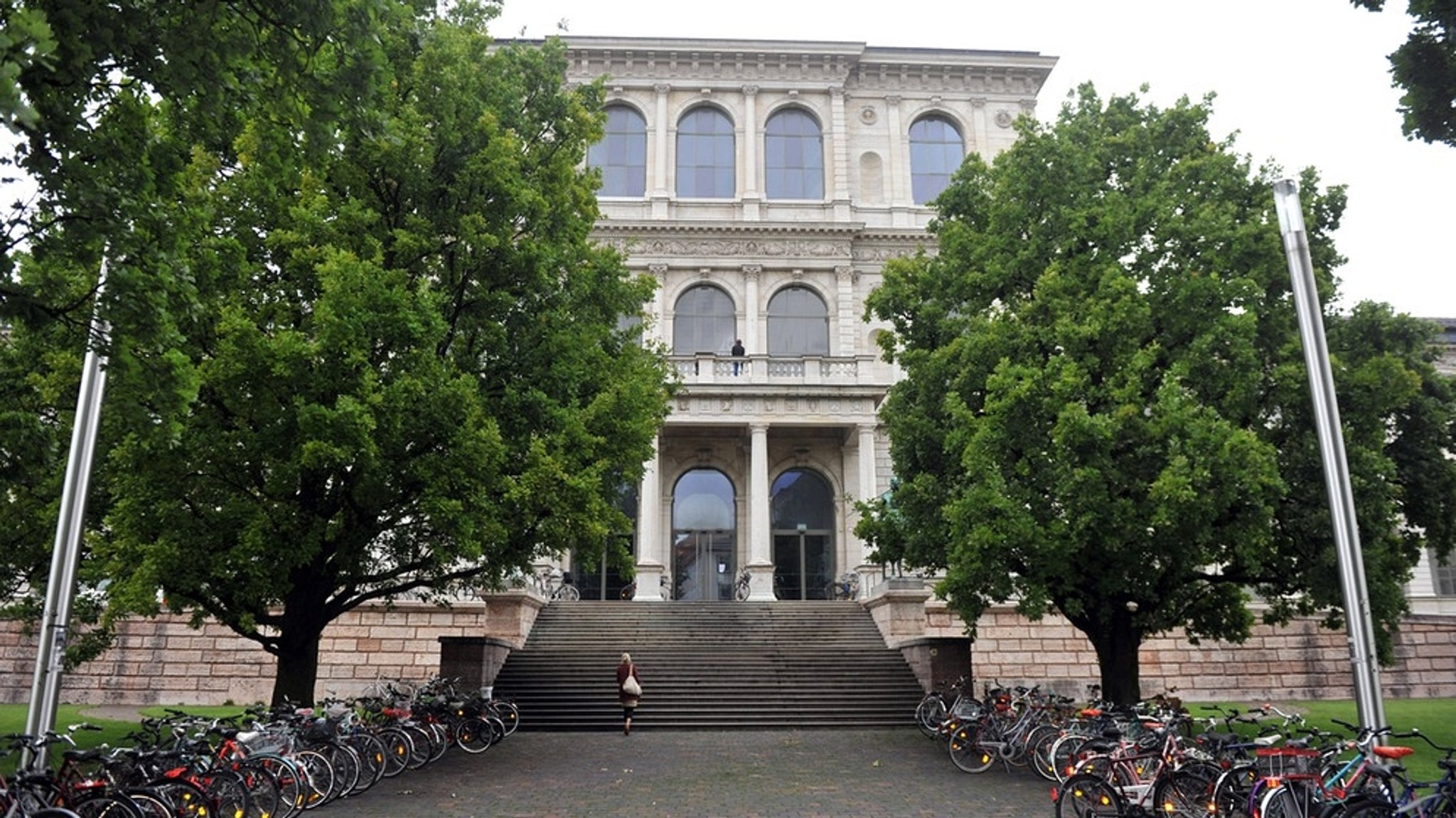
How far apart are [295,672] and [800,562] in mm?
19843

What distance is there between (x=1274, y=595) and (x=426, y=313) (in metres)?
13.9

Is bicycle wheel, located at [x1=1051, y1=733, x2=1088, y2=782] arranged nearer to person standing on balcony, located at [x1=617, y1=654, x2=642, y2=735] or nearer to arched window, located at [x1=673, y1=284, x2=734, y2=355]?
person standing on balcony, located at [x1=617, y1=654, x2=642, y2=735]

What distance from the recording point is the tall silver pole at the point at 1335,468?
11023 mm

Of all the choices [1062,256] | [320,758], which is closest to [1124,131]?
[1062,256]

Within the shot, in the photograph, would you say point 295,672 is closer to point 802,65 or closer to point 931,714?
point 931,714

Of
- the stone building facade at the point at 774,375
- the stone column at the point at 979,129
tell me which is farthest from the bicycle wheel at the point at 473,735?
the stone column at the point at 979,129

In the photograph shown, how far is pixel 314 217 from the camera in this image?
42.5ft

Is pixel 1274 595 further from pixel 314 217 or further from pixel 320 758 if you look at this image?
pixel 314 217

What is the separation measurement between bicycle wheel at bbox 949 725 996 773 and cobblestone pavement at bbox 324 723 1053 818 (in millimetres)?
165

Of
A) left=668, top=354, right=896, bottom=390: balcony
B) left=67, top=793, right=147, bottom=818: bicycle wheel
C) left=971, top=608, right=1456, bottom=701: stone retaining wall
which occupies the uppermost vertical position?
left=668, top=354, right=896, bottom=390: balcony

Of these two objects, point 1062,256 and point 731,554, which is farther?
point 731,554

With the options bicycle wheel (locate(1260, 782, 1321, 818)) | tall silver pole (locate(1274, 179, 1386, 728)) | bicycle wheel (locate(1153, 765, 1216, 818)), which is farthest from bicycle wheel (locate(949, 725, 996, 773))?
bicycle wheel (locate(1260, 782, 1321, 818))

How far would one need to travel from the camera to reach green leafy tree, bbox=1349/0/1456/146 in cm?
1008

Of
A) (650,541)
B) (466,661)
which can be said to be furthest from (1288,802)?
(650,541)
